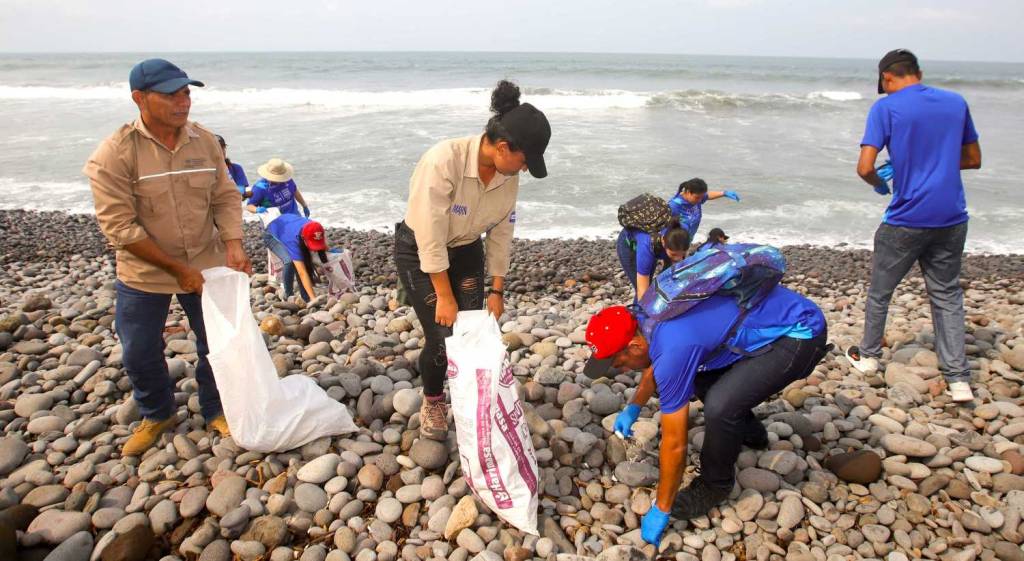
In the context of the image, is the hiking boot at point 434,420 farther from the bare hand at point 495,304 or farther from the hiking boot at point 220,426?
the hiking boot at point 220,426

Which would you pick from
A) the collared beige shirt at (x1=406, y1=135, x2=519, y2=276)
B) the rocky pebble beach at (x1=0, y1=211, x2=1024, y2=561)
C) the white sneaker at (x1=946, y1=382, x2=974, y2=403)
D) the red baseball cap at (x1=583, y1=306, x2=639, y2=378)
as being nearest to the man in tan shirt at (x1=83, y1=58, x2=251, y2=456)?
the rocky pebble beach at (x1=0, y1=211, x2=1024, y2=561)

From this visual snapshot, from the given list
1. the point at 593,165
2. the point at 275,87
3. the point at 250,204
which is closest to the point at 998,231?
the point at 593,165

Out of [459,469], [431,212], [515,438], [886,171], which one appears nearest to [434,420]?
[459,469]

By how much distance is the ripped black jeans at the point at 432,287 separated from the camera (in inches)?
105

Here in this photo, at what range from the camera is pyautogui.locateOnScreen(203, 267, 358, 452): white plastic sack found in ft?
8.51

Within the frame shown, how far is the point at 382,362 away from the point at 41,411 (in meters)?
1.82

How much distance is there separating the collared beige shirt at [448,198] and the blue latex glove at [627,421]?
4.25 ft

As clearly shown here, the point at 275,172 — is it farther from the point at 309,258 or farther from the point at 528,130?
the point at 528,130

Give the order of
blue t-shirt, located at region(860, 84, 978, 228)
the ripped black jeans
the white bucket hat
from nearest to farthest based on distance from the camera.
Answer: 1. the ripped black jeans
2. blue t-shirt, located at region(860, 84, 978, 228)
3. the white bucket hat

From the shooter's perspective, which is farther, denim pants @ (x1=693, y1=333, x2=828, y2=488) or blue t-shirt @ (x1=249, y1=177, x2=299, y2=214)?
blue t-shirt @ (x1=249, y1=177, x2=299, y2=214)

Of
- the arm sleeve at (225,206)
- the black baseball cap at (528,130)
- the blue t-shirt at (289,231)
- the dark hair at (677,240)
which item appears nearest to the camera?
the black baseball cap at (528,130)

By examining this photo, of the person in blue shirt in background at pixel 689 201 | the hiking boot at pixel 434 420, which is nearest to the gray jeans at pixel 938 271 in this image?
the person in blue shirt in background at pixel 689 201

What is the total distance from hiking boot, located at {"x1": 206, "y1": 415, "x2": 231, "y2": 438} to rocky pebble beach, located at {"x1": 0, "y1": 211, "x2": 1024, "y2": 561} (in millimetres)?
68

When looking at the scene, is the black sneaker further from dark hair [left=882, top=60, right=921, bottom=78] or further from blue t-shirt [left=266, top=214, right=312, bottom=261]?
blue t-shirt [left=266, top=214, right=312, bottom=261]
